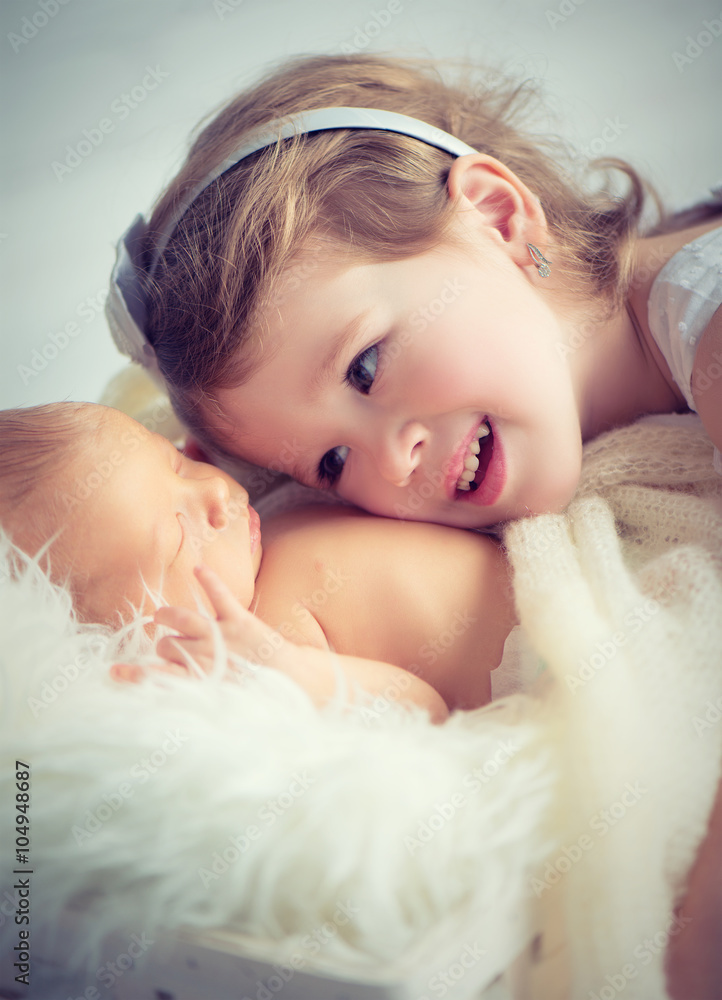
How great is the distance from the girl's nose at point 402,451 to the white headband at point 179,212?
1.48 ft

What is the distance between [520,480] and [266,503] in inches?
18.9

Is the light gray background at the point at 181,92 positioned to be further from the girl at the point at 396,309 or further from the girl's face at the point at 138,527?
the girl's face at the point at 138,527

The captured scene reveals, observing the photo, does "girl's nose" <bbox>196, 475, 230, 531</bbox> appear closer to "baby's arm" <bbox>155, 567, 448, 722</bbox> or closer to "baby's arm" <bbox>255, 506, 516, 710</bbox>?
"baby's arm" <bbox>255, 506, 516, 710</bbox>

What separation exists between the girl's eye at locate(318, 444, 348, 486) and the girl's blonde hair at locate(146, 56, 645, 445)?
0.58ft

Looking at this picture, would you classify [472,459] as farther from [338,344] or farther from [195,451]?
[195,451]

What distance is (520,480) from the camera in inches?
37.5

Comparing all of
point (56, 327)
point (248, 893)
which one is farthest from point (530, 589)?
point (56, 327)

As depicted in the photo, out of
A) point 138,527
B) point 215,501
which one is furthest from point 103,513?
point 215,501

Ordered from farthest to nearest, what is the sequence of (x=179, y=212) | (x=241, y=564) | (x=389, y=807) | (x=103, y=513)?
(x=179, y=212) → (x=241, y=564) → (x=103, y=513) → (x=389, y=807)

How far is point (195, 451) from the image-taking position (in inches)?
46.8

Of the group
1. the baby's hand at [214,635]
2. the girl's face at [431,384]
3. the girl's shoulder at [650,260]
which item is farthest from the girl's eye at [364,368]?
the girl's shoulder at [650,260]

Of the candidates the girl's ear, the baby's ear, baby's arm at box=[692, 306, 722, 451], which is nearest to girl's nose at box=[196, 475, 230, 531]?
the baby's ear

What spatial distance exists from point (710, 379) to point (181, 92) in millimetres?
1279

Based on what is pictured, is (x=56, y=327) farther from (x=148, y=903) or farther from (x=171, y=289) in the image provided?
(x=148, y=903)
